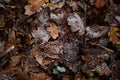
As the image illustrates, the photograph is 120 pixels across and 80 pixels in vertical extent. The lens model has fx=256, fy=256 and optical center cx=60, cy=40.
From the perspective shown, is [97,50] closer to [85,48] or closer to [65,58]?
[85,48]

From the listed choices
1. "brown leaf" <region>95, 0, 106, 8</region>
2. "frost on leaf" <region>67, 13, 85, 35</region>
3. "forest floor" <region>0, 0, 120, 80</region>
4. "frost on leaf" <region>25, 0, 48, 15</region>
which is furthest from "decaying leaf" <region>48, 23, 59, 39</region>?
"brown leaf" <region>95, 0, 106, 8</region>

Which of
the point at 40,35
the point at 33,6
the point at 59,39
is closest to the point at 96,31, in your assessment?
the point at 59,39

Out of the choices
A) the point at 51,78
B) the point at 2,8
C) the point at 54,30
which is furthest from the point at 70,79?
the point at 2,8

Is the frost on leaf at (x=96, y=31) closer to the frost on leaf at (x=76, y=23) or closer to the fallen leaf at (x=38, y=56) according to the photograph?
the frost on leaf at (x=76, y=23)

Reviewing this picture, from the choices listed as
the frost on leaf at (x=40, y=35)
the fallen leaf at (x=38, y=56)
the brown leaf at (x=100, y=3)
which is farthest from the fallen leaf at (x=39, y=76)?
the brown leaf at (x=100, y=3)

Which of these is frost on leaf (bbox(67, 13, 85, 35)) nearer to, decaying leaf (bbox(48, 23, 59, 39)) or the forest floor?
the forest floor

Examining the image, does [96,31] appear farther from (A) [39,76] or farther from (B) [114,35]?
(A) [39,76]
